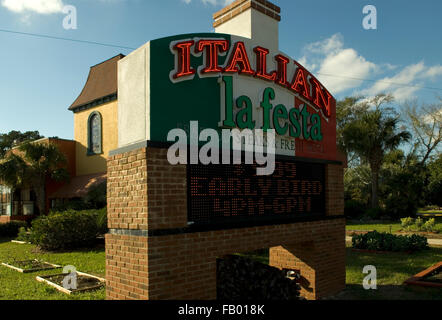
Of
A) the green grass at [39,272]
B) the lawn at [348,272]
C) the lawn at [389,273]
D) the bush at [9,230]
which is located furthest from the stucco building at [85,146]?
the lawn at [389,273]

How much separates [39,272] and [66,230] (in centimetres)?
492

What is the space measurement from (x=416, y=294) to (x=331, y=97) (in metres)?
4.92

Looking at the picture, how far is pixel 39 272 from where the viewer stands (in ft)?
36.9

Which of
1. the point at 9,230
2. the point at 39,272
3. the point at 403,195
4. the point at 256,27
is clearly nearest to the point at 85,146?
the point at 9,230

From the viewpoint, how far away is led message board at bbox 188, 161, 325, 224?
224 inches

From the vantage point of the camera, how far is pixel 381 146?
31.3m

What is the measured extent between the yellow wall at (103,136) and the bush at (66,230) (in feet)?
24.1

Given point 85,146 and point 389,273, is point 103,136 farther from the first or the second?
point 389,273

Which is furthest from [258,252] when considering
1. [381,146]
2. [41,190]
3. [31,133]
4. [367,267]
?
[31,133]

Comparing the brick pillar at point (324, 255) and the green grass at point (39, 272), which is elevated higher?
the brick pillar at point (324, 255)

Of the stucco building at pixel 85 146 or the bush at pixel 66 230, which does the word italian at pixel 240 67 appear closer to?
the bush at pixel 66 230

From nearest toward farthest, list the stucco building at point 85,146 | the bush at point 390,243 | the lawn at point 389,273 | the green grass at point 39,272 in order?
the lawn at point 389,273 → the green grass at point 39,272 → the bush at point 390,243 → the stucco building at point 85,146

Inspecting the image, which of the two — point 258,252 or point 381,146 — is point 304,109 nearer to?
point 258,252

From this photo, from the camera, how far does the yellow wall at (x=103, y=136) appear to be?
2394cm
